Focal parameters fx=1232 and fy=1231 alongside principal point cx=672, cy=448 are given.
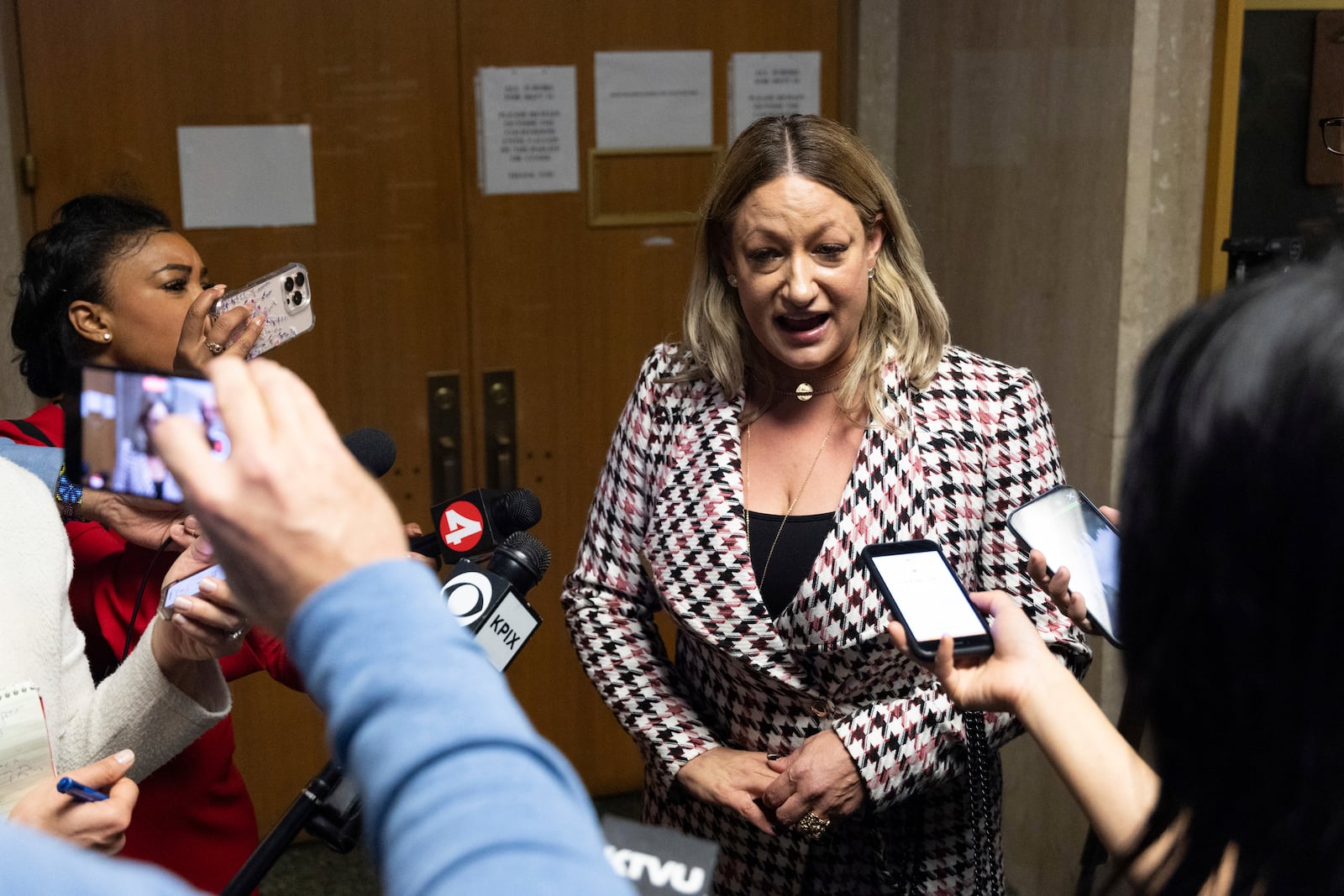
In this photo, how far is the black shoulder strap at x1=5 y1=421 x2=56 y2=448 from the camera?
1.68 m

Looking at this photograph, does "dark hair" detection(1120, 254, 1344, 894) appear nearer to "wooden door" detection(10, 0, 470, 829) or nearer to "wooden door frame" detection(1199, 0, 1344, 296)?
"wooden door frame" detection(1199, 0, 1344, 296)

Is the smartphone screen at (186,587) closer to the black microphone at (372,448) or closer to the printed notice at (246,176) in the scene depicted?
the black microphone at (372,448)

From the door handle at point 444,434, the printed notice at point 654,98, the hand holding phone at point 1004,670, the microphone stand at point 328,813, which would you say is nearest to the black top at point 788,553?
the hand holding phone at point 1004,670

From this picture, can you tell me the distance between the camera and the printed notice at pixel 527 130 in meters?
2.99

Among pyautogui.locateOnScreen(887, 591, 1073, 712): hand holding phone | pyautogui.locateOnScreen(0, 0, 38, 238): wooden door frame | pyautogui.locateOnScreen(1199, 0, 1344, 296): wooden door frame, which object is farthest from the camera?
pyautogui.locateOnScreen(0, 0, 38, 238): wooden door frame

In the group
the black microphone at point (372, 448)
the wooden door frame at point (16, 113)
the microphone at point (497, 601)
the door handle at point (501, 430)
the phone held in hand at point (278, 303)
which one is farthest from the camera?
the door handle at point (501, 430)

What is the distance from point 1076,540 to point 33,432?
1.38 metres

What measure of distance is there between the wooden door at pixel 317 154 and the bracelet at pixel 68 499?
1123 mm

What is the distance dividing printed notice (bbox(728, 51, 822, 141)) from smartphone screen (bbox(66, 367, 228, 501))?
243 centimetres

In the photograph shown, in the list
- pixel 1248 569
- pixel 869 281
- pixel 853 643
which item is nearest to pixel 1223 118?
pixel 869 281

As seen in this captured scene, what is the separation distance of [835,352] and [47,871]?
1470 mm

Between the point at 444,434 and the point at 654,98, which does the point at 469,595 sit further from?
the point at 654,98

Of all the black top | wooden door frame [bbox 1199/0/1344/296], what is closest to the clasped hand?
the black top

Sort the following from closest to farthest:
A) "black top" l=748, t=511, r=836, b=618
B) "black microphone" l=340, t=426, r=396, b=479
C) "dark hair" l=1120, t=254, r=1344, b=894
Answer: "dark hair" l=1120, t=254, r=1344, b=894 < "black microphone" l=340, t=426, r=396, b=479 < "black top" l=748, t=511, r=836, b=618
